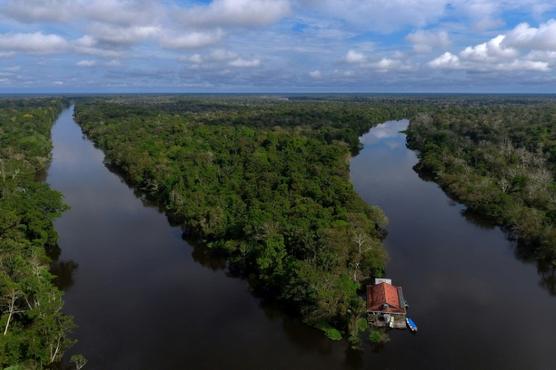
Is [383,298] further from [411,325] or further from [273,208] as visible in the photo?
[273,208]

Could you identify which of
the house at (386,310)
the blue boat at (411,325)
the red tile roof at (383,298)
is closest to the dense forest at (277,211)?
the house at (386,310)

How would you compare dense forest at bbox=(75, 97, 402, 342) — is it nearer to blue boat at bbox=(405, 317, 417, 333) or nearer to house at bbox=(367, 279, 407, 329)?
house at bbox=(367, 279, 407, 329)

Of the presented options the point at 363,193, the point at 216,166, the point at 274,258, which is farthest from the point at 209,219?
the point at 363,193

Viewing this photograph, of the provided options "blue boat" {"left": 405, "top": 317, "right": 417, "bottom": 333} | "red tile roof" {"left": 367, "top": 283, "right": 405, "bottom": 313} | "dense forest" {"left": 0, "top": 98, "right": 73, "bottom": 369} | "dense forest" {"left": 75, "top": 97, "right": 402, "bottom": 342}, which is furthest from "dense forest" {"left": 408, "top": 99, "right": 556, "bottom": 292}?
"dense forest" {"left": 0, "top": 98, "right": 73, "bottom": 369}

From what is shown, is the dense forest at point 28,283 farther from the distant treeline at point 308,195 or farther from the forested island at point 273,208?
the distant treeline at point 308,195

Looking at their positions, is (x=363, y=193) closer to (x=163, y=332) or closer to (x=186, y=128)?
(x=163, y=332)

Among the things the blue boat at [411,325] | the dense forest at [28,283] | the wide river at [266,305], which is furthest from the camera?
the blue boat at [411,325]
